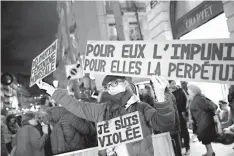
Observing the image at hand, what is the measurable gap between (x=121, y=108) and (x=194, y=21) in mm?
6913

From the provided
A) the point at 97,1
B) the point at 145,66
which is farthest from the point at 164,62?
the point at 97,1

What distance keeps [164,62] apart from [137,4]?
2919 centimetres

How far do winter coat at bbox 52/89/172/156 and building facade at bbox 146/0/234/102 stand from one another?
534cm

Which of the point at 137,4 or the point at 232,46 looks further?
the point at 137,4

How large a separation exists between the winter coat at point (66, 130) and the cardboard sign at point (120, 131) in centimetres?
171

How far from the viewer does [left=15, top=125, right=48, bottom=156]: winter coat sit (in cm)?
514

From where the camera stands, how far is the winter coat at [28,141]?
514 centimetres

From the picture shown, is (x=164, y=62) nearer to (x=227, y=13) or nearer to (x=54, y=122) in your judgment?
(x=54, y=122)

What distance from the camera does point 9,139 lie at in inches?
343

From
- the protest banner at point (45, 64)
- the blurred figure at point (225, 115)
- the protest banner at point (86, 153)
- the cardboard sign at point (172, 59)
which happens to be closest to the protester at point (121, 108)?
the cardboard sign at point (172, 59)

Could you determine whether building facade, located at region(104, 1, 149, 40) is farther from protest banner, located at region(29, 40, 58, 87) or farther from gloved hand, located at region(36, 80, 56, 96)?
gloved hand, located at region(36, 80, 56, 96)

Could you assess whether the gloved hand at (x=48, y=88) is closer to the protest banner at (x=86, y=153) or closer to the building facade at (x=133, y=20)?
the protest banner at (x=86, y=153)

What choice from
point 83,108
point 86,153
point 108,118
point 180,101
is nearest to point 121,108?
point 108,118

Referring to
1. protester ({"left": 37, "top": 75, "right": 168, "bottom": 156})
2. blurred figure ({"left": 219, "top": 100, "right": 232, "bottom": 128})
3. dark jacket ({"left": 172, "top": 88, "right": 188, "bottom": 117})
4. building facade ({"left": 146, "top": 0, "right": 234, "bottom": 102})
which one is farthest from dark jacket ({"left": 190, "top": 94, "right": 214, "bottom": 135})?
protester ({"left": 37, "top": 75, "right": 168, "bottom": 156})
